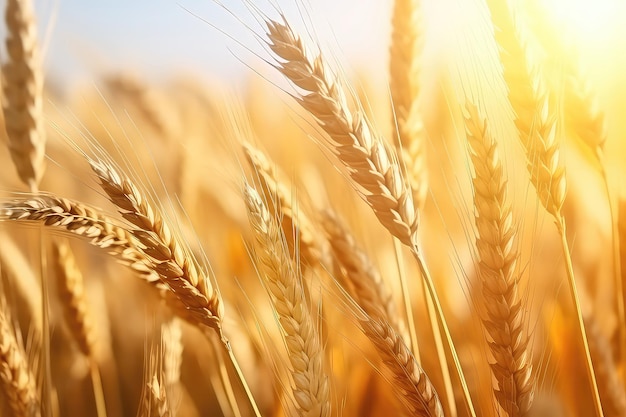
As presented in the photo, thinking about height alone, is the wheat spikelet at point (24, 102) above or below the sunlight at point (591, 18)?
below

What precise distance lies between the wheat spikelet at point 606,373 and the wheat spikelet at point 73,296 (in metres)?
0.81

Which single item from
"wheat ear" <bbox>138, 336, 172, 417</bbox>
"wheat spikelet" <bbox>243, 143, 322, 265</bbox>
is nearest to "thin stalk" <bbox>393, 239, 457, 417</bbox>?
"wheat spikelet" <bbox>243, 143, 322, 265</bbox>

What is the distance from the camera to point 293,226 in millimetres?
760

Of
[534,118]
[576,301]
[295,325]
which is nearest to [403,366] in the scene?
[295,325]

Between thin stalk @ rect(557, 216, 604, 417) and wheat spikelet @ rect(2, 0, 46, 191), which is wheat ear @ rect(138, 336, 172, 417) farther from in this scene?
thin stalk @ rect(557, 216, 604, 417)

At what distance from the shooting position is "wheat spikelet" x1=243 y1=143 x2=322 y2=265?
770 millimetres

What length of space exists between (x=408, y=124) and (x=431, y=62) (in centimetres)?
13

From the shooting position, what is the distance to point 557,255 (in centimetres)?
87

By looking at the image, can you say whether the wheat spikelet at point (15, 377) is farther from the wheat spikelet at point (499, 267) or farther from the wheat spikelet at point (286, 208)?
the wheat spikelet at point (499, 267)

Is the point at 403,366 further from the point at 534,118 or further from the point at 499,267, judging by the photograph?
the point at 534,118

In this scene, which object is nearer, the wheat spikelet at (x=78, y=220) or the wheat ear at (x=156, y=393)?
the wheat spikelet at (x=78, y=220)

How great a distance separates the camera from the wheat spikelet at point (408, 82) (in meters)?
0.78

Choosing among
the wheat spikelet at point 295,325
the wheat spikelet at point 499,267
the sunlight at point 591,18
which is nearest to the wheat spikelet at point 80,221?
the wheat spikelet at point 295,325

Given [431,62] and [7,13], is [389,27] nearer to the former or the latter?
[431,62]
